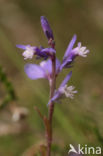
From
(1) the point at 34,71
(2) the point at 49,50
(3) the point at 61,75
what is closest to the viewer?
(2) the point at 49,50

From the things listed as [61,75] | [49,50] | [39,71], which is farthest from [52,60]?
[61,75]

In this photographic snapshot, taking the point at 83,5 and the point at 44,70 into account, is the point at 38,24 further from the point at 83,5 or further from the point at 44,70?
the point at 44,70

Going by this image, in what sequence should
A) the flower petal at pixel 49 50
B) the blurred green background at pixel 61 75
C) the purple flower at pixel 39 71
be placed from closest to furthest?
1. the flower petal at pixel 49 50
2. the purple flower at pixel 39 71
3. the blurred green background at pixel 61 75

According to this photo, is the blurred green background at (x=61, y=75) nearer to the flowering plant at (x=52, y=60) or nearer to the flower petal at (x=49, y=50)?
the flowering plant at (x=52, y=60)

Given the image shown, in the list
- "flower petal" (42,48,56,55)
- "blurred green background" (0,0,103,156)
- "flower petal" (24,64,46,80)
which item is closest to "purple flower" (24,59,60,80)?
"flower petal" (24,64,46,80)

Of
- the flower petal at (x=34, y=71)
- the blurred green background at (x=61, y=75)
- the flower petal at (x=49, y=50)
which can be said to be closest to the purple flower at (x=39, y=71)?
the flower petal at (x=34, y=71)

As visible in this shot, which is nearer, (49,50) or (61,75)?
(49,50)

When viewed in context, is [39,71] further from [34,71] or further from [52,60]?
[52,60]
